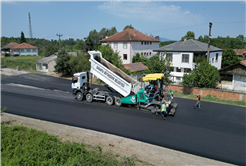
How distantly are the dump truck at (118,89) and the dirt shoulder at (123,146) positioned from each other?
187 inches

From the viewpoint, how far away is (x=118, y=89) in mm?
15453

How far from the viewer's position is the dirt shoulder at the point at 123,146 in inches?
340

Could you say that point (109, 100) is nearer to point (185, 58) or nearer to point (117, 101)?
point (117, 101)

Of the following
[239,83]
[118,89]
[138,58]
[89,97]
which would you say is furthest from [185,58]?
[89,97]

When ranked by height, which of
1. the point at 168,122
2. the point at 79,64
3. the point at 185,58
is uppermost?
the point at 185,58

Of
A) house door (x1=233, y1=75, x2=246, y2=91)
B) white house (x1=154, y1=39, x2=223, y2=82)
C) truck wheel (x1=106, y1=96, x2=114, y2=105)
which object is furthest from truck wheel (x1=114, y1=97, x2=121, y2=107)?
house door (x1=233, y1=75, x2=246, y2=91)

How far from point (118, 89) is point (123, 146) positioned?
635 cm

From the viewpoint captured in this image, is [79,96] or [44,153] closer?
[44,153]

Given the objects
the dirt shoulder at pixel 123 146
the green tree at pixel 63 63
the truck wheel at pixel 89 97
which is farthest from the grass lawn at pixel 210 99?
the green tree at pixel 63 63

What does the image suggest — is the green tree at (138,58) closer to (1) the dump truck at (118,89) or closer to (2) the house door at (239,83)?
(2) the house door at (239,83)

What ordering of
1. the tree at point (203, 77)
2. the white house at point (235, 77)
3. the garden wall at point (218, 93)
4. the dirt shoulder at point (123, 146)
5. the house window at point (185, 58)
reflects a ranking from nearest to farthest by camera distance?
the dirt shoulder at point (123, 146), the garden wall at point (218, 93), the tree at point (203, 77), the white house at point (235, 77), the house window at point (185, 58)

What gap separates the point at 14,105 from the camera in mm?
16234

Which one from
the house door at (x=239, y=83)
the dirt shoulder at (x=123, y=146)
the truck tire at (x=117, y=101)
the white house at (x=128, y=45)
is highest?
the white house at (x=128, y=45)

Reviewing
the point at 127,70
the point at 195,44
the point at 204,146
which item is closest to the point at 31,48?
the point at 127,70
